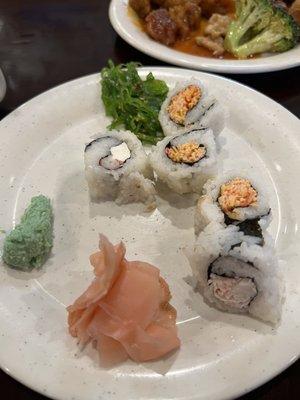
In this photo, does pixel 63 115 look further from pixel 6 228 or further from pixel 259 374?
pixel 259 374

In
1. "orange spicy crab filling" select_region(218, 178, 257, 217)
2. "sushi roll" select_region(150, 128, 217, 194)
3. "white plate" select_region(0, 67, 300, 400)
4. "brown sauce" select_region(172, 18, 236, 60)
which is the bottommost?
"white plate" select_region(0, 67, 300, 400)

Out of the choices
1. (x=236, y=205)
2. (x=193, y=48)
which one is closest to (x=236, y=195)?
(x=236, y=205)

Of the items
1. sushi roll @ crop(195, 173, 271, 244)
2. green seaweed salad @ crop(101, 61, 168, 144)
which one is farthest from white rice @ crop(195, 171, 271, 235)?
green seaweed salad @ crop(101, 61, 168, 144)

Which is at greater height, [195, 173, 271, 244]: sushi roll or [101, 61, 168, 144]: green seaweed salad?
[195, 173, 271, 244]: sushi roll

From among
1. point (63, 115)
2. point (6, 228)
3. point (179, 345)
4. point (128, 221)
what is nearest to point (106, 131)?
point (63, 115)

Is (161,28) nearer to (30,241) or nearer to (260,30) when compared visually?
(260,30)

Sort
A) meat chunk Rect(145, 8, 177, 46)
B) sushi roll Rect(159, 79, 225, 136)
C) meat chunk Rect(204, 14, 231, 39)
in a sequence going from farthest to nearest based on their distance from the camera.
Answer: meat chunk Rect(204, 14, 231, 39)
meat chunk Rect(145, 8, 177, 46)
sushi roll Rect(159, 79, 225, 136)

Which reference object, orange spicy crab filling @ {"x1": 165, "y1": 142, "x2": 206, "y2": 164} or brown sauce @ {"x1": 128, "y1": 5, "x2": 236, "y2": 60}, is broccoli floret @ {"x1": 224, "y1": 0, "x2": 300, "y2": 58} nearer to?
brown sauce @ {"x1": 128, "y1": 5, "x2": 236, "y2": 60}
